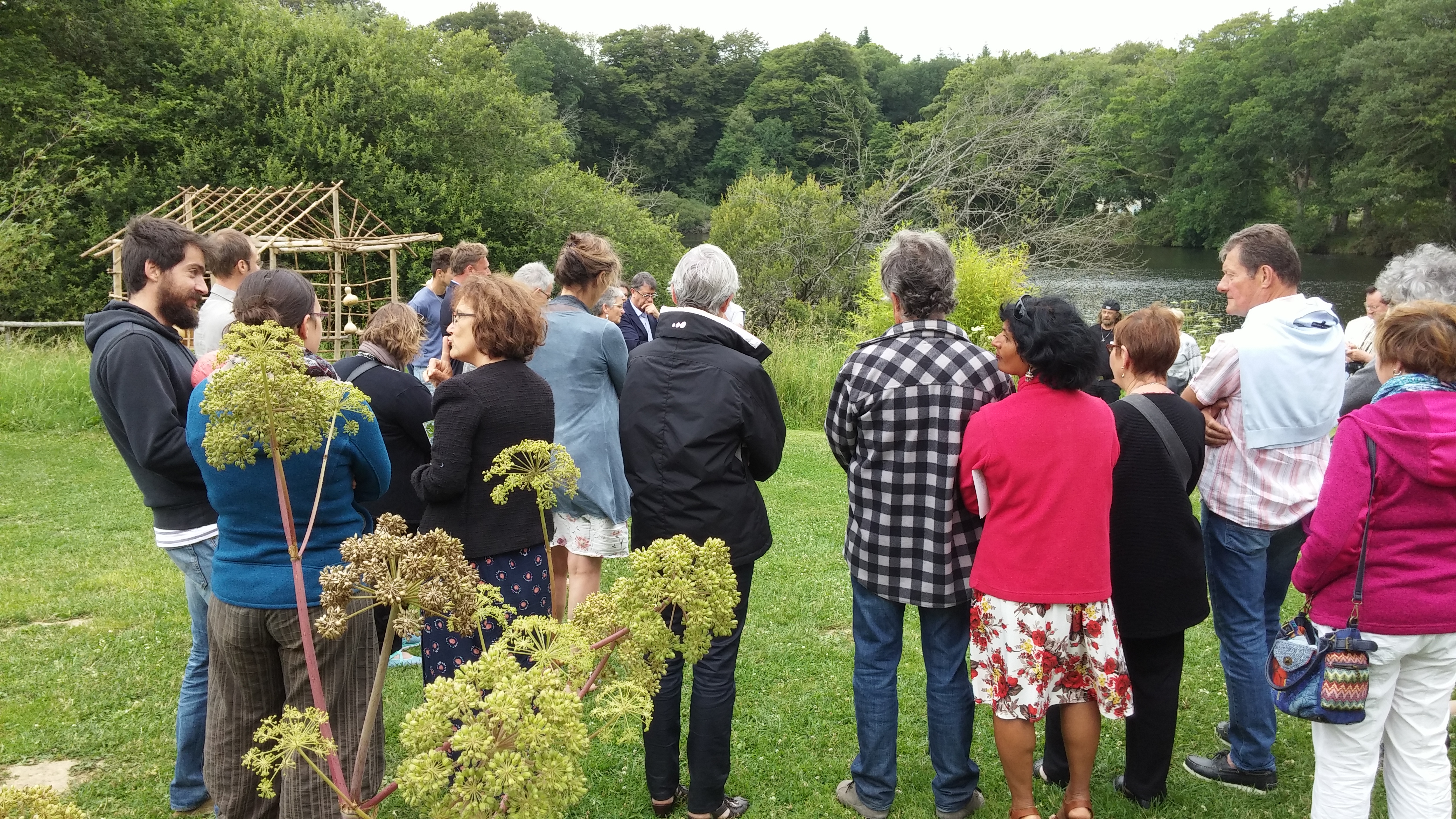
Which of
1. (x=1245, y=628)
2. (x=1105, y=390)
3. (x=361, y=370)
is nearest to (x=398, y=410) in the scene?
(x=361, y=370)

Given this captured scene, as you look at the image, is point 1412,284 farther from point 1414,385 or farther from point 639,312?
point 639,312

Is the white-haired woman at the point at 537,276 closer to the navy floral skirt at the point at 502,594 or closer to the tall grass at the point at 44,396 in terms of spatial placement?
the navy floral skirt at the point at 502,594

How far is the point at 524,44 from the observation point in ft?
Answer: 174

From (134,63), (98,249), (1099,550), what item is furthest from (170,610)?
(134,63)

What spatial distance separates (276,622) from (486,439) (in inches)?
34.7

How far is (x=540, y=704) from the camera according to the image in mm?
939

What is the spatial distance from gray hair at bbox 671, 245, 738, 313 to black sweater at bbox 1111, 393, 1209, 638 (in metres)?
1.47

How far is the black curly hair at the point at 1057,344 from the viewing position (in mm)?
2857

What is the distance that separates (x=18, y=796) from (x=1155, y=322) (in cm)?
339

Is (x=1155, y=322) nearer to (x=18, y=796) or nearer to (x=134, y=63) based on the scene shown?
(x=18, y=796)

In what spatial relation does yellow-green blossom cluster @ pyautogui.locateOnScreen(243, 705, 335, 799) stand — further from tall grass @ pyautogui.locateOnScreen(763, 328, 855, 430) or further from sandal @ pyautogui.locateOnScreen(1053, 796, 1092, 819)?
tall grass @ pyautogui.locateOnScreen(763, 328, 855, 430)

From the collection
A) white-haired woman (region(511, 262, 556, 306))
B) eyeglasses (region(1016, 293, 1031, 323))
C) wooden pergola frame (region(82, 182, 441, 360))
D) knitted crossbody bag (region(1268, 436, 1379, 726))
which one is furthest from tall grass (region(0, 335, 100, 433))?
knitted crossbody bag (region(1268, 436, 1379, 726))

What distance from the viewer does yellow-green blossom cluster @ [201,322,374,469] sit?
4.09ft

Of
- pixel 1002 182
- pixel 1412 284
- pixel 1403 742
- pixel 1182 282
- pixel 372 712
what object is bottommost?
pixel 1182 282
